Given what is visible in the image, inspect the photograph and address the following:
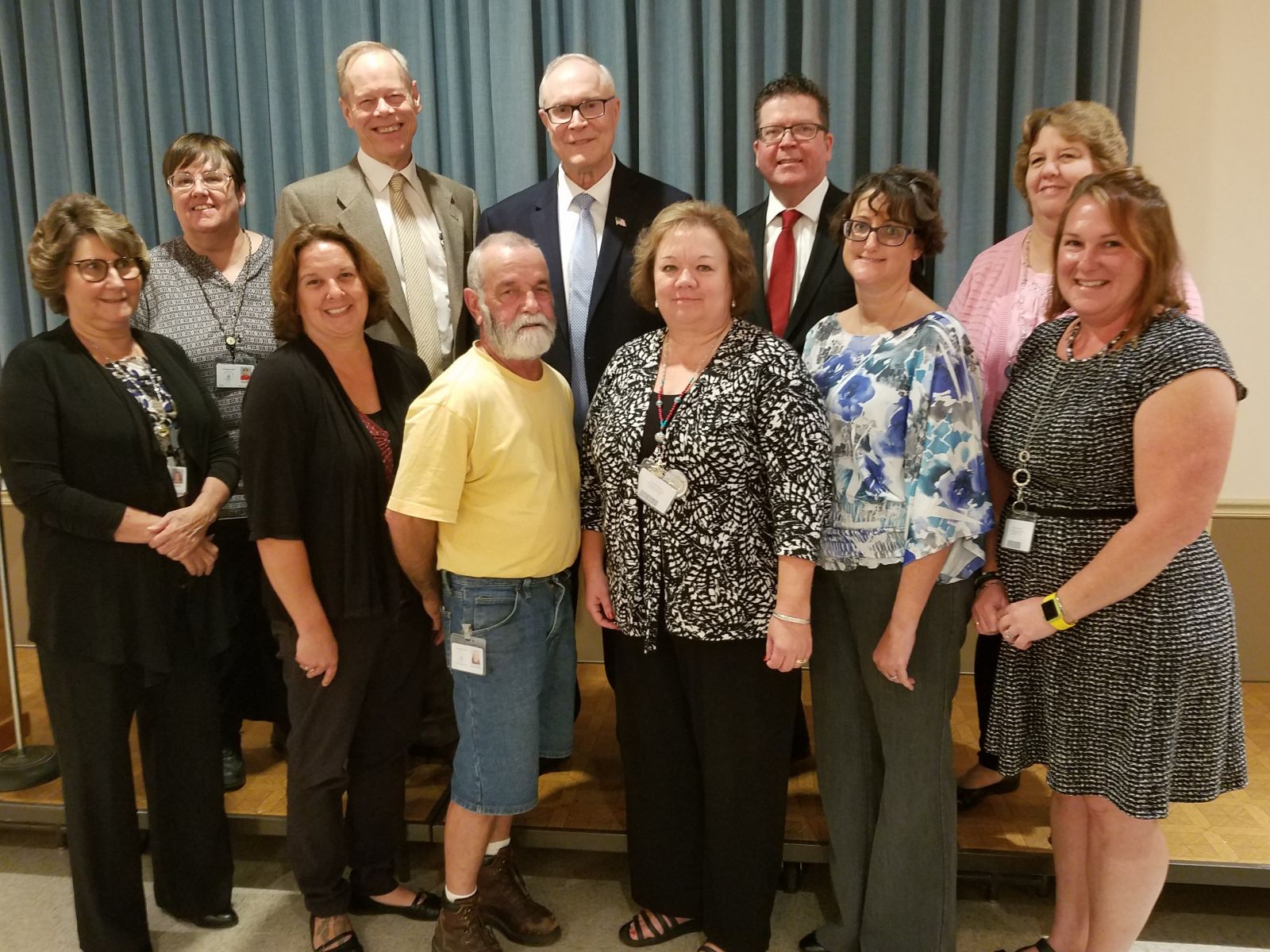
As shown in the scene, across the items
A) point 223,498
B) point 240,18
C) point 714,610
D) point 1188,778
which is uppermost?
point 240,18

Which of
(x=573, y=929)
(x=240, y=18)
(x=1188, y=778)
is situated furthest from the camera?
(x=240, y=18)

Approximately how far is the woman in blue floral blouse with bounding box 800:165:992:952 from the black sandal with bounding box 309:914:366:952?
47.9 inches

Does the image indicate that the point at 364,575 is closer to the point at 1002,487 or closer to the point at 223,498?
the point at 223,498

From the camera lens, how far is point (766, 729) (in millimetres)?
1936

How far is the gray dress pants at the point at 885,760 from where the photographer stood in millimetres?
1854

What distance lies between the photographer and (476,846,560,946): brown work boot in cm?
225

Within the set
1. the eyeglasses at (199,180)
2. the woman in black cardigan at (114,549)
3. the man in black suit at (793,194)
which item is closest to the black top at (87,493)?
the woman in black cardigan at (114,549)

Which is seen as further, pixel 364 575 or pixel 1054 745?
pixel 364 575

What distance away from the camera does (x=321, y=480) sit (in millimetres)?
1929

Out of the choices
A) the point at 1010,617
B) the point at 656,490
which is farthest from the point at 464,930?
the point at 1010,617

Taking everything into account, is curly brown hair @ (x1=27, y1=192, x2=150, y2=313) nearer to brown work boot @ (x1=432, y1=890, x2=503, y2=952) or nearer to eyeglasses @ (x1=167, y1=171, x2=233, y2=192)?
eyeglasses @ (x1=167, y1=171, x2=233, y2=192)

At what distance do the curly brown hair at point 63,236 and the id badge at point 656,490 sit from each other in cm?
131

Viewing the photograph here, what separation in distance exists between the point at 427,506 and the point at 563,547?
1.08ft

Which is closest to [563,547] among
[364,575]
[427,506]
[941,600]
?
[427,506]
